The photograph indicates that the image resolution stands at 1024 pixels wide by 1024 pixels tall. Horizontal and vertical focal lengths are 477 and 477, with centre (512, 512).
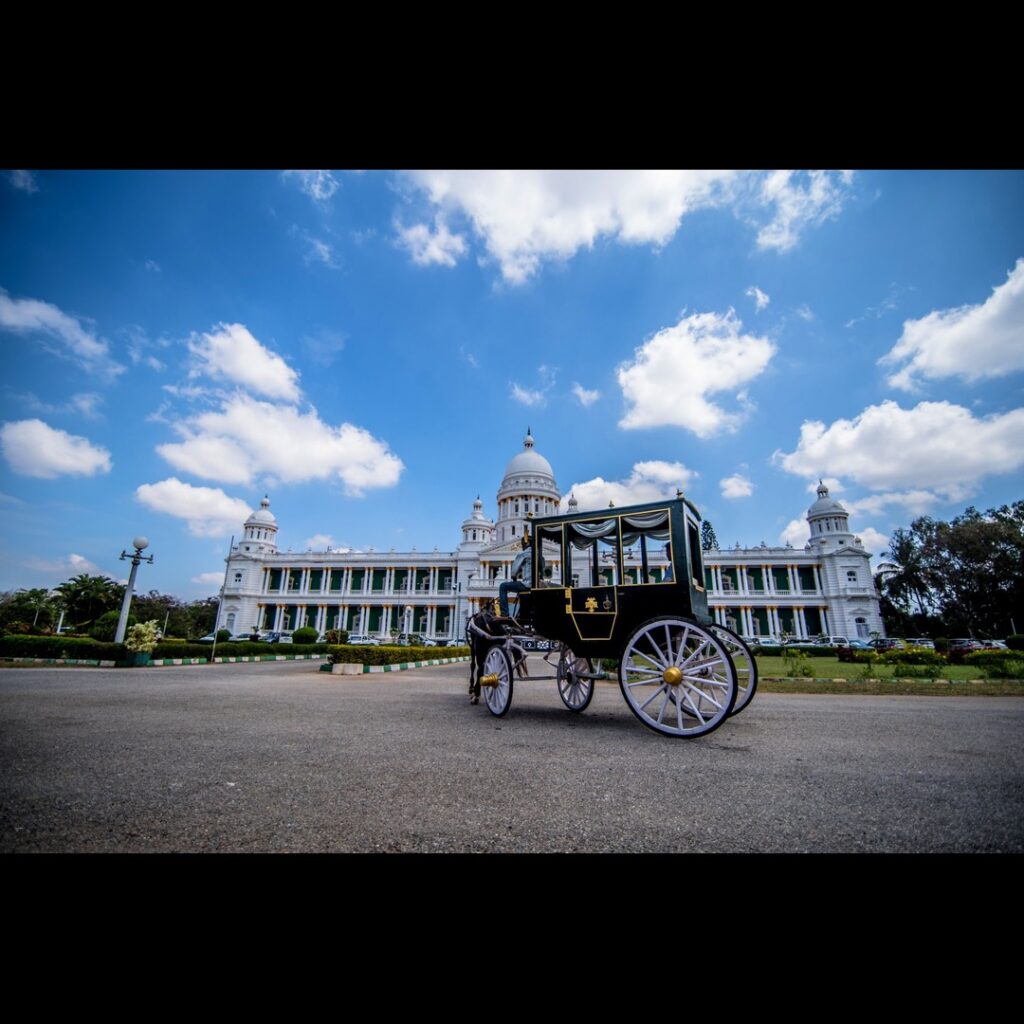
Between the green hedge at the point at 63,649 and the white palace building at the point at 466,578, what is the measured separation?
35.3m

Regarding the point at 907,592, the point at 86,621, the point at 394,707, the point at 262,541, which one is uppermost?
the point at 262,541

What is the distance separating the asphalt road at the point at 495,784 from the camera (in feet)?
7.60

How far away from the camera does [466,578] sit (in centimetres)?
5678

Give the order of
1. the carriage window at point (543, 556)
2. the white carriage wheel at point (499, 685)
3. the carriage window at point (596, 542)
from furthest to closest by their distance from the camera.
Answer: the carriage window at point (543, 556) < the white carriage wheel at point (499, 685) < the carriage window at point (596, 542)

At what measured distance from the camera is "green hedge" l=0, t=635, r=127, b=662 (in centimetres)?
1719

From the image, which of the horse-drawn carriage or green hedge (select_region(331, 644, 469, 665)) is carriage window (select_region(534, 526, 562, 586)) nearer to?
the horse-drawn carriage

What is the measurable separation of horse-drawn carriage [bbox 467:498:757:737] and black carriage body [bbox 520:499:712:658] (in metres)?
0.01

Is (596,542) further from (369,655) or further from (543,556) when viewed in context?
(369,655)

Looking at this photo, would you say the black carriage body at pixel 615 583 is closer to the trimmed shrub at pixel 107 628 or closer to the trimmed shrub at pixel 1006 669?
the trimmed shrub at pixel 1006 669

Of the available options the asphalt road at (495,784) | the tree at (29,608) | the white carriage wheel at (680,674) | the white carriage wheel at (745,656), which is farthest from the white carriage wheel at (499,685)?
the tree at (29,608)

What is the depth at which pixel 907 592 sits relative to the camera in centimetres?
4900
